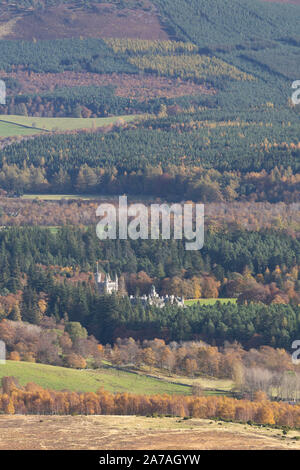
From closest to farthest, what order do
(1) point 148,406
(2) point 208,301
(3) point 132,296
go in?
(1) point 148,406 → (2) point 208,301 → (3) point 132,296

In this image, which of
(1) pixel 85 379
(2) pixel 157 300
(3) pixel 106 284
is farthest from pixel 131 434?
(3) pixel 106 284

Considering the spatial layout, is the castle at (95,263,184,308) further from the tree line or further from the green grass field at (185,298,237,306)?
the tree line

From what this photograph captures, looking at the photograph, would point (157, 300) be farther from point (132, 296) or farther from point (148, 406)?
point (148, 406)

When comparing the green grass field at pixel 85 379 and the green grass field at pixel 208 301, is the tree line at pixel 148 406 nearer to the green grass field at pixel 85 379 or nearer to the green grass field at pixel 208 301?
the green grass field at pixel 85 379

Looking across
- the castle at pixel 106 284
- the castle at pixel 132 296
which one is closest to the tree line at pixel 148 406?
the castle at pixel 132 296

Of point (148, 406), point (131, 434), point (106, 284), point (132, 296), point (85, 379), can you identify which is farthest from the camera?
point (106, 284)

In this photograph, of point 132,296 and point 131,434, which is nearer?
point 131,434
